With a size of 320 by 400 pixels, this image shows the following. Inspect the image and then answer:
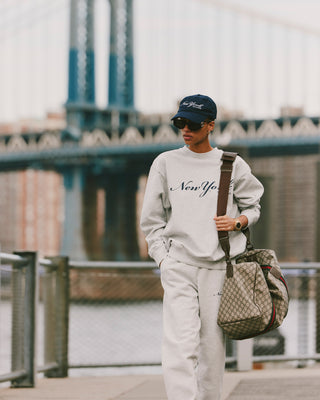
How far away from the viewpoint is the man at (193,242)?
2.97 metres

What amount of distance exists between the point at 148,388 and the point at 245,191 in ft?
5.95

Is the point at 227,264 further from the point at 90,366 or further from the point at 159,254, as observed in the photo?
the point at 90,366

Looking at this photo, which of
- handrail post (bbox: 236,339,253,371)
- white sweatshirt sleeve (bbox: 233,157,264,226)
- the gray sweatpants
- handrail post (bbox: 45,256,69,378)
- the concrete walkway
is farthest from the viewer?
handrail post (bbox: 236,339,253,371)

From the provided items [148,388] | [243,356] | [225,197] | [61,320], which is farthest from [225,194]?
[243,356]

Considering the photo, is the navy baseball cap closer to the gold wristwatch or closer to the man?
the man

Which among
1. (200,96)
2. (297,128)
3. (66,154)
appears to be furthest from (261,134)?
(200,96)

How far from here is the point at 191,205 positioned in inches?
121

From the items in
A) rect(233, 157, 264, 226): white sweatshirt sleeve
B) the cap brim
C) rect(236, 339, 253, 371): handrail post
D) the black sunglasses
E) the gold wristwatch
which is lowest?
rect(236, 339, 253, 371): handrail post

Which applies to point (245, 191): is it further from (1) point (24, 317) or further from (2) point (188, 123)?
(1) point (24, 317)

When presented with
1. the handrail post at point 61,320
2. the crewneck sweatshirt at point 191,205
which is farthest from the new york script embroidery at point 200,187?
the handrail post at point 61,320

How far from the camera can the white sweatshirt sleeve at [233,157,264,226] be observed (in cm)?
316

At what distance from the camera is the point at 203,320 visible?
9.97ft

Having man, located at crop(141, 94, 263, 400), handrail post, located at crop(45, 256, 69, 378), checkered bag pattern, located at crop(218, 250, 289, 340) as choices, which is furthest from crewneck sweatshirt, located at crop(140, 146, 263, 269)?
handrail post, located at crop(45, 256, 69, 378)

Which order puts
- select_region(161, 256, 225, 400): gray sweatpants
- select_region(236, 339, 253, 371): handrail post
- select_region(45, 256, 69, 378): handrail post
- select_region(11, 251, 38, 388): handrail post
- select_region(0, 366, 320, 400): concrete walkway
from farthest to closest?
1. select_region(236, 339, 253, 371): handrail post
2. select_region(45, 256, 69, 378): handrail post
3. select_region(11, 251, 38, 388): handrail post
4. select_region(0, 366, 320, 400): concrete walkway
5. select_region(161, 256, 225, 400): gray sweatpants
